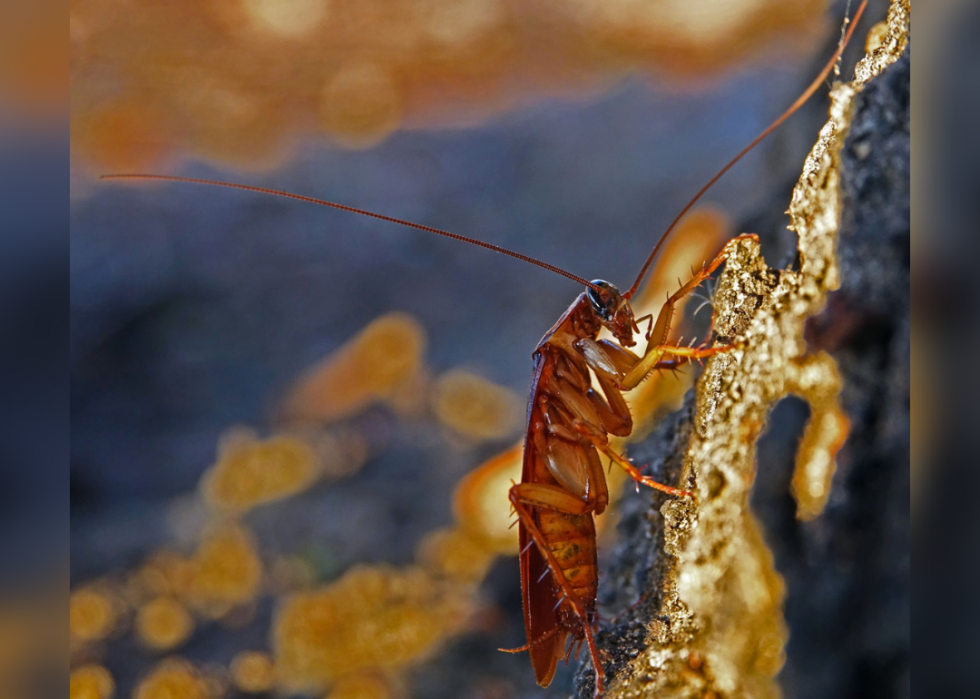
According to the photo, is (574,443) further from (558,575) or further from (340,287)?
(340,287)

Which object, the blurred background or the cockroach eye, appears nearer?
the cockroach eye

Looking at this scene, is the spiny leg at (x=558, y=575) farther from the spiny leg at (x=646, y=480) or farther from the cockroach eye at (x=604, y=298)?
the cockroach eye at (x=604, y=298)

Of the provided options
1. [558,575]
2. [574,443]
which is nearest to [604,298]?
[574,443]

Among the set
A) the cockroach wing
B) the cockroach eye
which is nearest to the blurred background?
the cockroach wing

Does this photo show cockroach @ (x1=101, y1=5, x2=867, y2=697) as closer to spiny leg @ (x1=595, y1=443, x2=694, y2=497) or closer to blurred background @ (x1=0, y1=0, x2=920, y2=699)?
spiny leg @ (x1=595, y1=443, x2=694, y2=497)

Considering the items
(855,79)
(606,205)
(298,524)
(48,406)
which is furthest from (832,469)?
(298,524)

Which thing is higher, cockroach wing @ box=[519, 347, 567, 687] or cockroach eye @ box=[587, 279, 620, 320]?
cockroach eye @ box=[587, 279, 620, 320]

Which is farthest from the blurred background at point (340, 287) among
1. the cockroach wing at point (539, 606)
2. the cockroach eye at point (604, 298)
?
the cockroach eye at point (604, 298)
